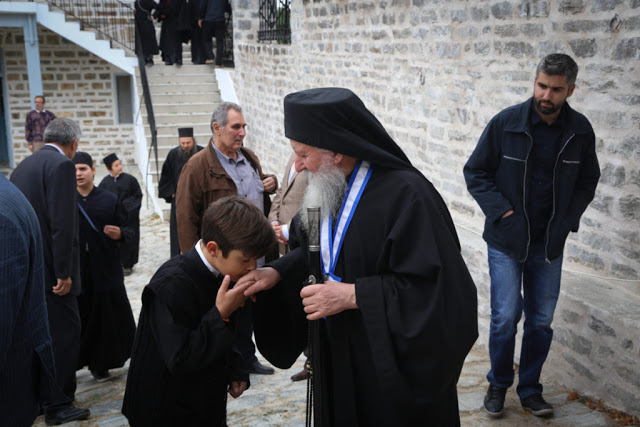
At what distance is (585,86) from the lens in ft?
13.6

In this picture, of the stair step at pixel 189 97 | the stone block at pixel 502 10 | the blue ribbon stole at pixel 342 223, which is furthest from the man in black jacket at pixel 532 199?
the stair step at pixel 189 97

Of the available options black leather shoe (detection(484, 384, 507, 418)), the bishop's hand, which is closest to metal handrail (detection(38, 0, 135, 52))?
black leather shoe (detection(484, 384, 507, 418))

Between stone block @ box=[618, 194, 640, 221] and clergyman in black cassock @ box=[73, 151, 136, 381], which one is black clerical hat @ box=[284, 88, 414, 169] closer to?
stone block @ box=[618, 194, 640, 221]

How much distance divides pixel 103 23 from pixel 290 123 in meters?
15.1

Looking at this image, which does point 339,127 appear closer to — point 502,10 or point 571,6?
point 571,6

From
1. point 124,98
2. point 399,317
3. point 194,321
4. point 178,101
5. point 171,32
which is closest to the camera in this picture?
point 399,317

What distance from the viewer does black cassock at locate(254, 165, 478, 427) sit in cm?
226

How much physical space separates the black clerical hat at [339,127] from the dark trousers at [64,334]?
94.1 inches

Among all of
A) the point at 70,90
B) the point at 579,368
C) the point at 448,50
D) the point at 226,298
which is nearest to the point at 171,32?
the point at 70,90

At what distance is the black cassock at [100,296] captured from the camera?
15.4ft

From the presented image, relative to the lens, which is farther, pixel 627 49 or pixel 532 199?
pixel 627 49

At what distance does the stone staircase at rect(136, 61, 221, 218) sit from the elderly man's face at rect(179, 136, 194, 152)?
4.95 meters

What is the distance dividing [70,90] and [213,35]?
490cm

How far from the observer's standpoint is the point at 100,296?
4.77 meters
